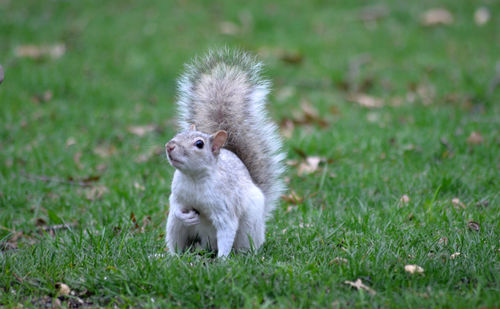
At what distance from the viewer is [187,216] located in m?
2.88

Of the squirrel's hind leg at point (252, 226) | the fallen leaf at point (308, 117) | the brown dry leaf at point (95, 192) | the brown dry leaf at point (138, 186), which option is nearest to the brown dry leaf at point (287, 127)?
the fallen leaf at point (308, 117)

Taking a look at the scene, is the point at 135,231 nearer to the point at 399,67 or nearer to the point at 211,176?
the point at 211,176

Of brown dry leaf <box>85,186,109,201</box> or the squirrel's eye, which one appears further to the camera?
brown dry leaf <box>85,186,109,201</box>

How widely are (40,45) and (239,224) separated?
18.7ft

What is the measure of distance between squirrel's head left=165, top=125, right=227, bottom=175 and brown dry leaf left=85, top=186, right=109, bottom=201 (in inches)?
63.2

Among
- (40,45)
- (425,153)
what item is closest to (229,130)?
(425,153)

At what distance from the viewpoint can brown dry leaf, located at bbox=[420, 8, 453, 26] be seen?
28.4 feet

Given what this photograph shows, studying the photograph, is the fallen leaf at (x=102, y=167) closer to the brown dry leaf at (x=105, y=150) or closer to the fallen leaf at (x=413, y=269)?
the brown dry leaf at (x=105, y=150)

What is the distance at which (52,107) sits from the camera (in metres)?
6.16

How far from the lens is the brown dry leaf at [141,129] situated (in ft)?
18.4

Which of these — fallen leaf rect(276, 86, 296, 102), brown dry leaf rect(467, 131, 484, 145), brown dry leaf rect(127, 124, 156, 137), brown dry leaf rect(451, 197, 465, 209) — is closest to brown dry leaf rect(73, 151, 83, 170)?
brown dry leaf rect(127, 124, 156, 137)

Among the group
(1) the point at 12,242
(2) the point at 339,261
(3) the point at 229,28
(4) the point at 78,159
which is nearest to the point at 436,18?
(3) the point at 229,28

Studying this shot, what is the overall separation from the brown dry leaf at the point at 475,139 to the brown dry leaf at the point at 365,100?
Answer: 1628 millimetres

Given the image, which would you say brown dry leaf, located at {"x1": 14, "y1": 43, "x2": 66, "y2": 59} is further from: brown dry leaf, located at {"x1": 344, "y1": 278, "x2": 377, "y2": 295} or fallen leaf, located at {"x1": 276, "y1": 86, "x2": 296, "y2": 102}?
brown dry leaf, located at {"x1": 344, "y1": 278, "x2": 377, "y2": 295}
